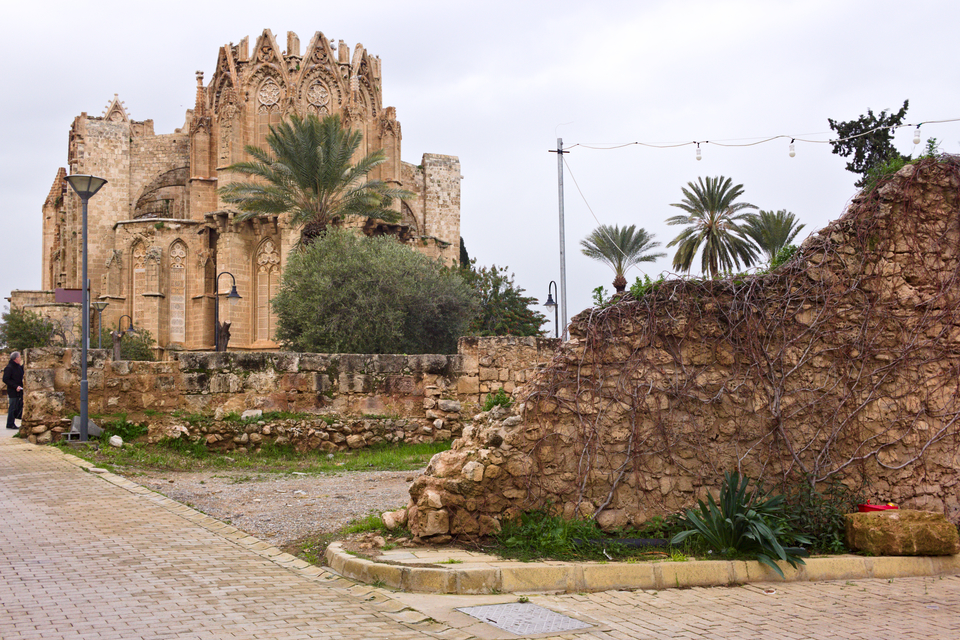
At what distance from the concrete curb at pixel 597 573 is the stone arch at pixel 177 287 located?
44290mm

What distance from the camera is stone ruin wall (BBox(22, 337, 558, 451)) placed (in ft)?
42.8

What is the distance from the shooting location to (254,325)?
45.4 m

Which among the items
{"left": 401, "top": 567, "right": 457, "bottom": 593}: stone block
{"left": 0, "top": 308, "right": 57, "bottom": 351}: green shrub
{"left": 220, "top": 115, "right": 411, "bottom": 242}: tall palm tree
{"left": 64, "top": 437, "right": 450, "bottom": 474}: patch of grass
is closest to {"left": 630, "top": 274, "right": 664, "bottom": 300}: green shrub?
{"left": 401, "top": 567, "right": 457, "bottom": 593}: stone block

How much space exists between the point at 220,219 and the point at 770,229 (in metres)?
29.4

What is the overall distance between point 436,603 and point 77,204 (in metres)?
55.3

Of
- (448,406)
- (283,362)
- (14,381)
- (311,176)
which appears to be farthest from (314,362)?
(311,176)

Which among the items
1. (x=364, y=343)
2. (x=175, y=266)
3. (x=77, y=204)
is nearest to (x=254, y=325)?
(x=175, y=266)

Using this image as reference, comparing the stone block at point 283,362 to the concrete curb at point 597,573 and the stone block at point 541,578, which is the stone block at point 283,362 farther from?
the stone block at point 541,578

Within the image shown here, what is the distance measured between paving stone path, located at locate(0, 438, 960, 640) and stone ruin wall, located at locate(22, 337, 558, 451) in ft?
18.8

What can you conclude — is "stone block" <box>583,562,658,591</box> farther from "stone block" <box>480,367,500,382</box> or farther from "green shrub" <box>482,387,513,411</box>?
"stone block" <box>480,367,500,382</box>

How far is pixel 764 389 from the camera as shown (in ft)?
23.3

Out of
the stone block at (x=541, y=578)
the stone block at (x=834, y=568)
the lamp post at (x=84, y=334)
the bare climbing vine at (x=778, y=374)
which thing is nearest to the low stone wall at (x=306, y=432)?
the lamp post at (x=84, y=334)

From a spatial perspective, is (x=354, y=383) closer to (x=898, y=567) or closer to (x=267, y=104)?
(x=898, y=567)

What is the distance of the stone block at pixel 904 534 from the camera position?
650 cm
